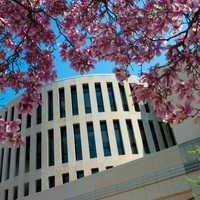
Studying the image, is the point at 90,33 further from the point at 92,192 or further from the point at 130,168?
the point at 92,192

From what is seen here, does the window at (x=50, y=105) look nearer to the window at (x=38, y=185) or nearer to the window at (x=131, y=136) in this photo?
the window at (x=38, y=185)

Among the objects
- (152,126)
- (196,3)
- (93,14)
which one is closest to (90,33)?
(93,14)

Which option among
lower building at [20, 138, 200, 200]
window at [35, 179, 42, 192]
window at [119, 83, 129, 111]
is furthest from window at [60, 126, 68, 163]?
lower building at [20, 138, 200, 200]

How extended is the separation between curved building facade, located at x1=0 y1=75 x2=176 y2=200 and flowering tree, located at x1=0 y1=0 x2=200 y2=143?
18.1 m

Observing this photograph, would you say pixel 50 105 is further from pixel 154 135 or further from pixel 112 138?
pixel 154 135

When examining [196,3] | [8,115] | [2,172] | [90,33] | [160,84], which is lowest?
[160,84]

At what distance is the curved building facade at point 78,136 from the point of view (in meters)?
23.1

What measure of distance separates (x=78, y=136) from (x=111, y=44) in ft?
66.1

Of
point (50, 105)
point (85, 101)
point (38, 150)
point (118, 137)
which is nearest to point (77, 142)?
point (118, 137)

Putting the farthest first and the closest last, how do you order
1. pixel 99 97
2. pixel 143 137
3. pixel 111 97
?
pixel 111 97
pixel 99 97
pixel 143 137

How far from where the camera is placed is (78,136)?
971 inches

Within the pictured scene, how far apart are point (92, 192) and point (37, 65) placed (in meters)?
9.38

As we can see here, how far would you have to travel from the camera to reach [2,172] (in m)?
26.1

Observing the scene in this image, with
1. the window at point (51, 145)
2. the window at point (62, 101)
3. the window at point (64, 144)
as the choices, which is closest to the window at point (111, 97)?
the window at point (62, 101)
